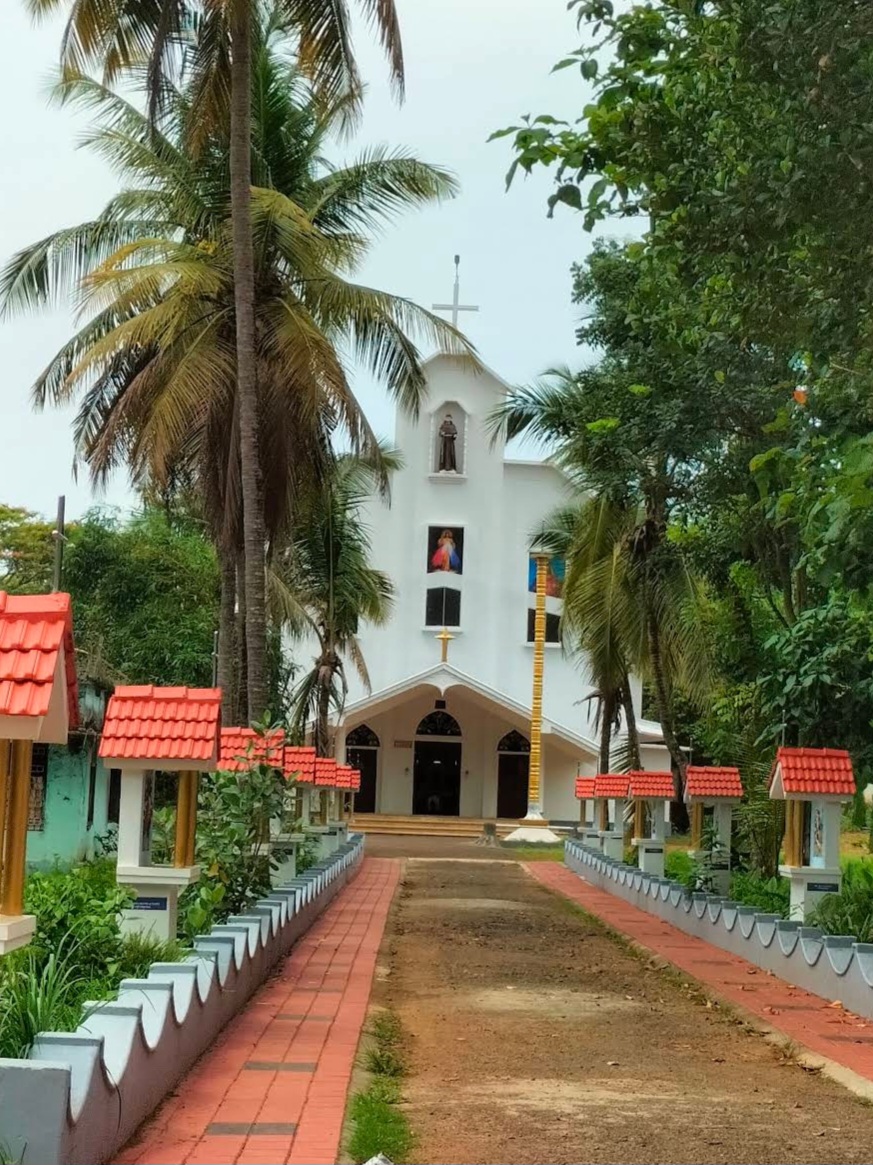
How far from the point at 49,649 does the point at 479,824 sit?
1429 inches

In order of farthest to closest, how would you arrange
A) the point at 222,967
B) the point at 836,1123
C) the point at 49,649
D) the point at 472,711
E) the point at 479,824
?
the point at 472,711 < the point at 479,824 < the point at 222,967 < the point at 836,1123 < the point at 49,649

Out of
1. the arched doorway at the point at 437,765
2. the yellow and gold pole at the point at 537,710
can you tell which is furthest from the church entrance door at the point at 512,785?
the yellow and gold pole at the point at 537,710

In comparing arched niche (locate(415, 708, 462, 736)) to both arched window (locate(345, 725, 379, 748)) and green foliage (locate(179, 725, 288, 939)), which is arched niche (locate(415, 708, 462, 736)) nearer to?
arched window (locate(345, 725, 379, 748))

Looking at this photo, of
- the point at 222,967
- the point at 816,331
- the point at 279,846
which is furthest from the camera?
the point at 279,846

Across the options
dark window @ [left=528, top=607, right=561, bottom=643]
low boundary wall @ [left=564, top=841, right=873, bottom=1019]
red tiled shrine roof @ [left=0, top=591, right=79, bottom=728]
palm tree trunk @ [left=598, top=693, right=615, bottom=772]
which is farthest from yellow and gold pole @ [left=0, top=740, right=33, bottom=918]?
dark window @ [left=528, top=607, right=561, bottom=643]

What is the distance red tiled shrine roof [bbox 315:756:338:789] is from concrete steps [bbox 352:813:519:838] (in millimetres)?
14855

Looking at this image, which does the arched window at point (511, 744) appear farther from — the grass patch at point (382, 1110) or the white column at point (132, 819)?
the grass patch at point (382, 1110)

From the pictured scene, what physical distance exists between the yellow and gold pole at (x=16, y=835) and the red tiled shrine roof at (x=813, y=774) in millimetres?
8889

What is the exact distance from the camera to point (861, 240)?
924 cm

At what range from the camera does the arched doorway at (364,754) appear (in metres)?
44.5

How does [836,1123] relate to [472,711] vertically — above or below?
below

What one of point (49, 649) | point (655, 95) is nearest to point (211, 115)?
point (655, 95)

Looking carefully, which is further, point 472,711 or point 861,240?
point 472,711

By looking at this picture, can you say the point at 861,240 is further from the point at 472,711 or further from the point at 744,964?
the point at 472,711
